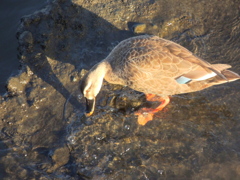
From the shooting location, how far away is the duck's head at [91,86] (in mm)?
5359

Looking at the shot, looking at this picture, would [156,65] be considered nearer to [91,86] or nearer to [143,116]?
[143,116]

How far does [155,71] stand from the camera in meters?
5.08

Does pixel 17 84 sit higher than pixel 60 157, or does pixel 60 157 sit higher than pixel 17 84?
pixel 17 84

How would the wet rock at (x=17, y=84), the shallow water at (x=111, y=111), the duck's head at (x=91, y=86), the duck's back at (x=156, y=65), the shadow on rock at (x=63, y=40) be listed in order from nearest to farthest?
the shallow water at (x=111, y=111), the duck's back at (x=156, y=65), the duck's head at (x=91, y=86), the wet rock at (x=17, y=84), the shadow on rock at (x=63, y=40)

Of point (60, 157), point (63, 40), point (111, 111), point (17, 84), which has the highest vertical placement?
point (63, 40)

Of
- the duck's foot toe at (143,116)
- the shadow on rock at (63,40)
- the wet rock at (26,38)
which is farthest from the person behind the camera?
the wet rock at (26,38)

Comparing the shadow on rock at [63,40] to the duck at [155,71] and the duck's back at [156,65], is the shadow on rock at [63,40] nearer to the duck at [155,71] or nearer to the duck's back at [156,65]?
the duck at [155,71]

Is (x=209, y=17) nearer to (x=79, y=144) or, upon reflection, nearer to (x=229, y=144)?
(x=229, y=144)

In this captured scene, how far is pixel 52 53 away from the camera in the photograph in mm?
6500

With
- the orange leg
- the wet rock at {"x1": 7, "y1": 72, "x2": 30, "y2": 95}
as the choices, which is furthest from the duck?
the wet rock at {"x1": 7, "y1": 72, "x2": 30, "y2": 95}

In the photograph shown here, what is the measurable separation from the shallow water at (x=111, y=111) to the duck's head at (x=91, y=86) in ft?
0.83

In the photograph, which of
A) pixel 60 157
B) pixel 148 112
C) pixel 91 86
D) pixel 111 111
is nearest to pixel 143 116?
pixel 148 112

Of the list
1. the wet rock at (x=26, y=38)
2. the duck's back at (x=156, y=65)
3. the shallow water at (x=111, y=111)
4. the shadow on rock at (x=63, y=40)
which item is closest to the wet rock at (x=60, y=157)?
the shallow water at (x=111, y=111)

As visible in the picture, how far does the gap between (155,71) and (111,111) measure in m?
1.24
